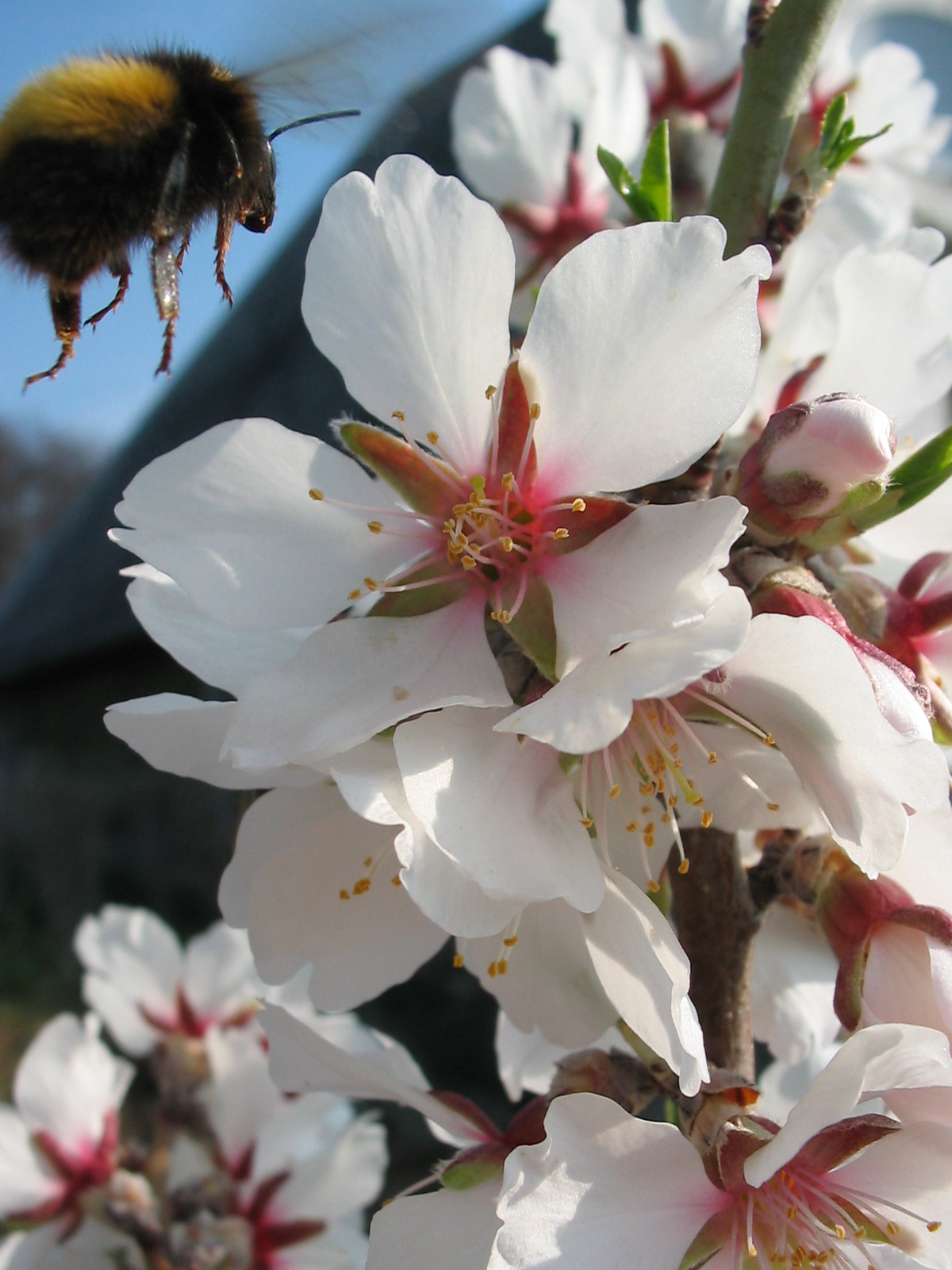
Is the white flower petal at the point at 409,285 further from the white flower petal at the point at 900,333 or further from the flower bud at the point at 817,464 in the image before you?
the white flower petal at the point at 900,333

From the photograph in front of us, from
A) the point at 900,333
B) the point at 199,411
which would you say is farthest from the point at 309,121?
the point at 199,411

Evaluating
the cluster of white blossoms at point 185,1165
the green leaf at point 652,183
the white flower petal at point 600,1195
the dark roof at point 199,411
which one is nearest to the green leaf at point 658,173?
the green leaf at point 652,183

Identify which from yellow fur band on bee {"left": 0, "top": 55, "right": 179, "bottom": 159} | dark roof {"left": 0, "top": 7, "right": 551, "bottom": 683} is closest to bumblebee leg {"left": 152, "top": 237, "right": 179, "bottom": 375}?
yellow fur band on bee {"left": 0, "top": 55, "right": 179, "bottom": 159}

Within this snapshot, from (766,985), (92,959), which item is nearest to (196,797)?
(92,959)

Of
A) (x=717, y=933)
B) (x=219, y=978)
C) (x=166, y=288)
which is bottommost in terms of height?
(x=219, y=978)

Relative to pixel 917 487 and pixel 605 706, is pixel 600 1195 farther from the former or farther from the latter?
pixel 917 487

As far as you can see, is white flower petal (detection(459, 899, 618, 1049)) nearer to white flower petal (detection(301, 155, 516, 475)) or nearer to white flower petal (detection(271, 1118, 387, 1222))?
white flower petal (detection(301, 155, 516, 475))
